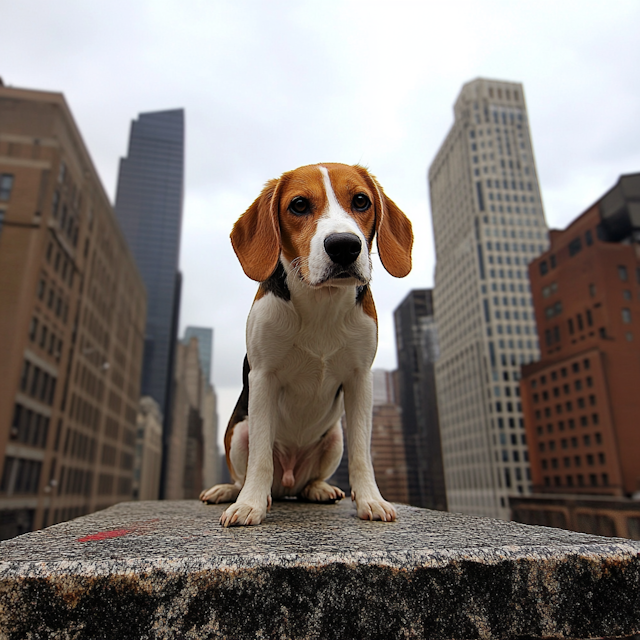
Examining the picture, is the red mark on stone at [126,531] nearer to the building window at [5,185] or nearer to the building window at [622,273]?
the building window at [5,185]

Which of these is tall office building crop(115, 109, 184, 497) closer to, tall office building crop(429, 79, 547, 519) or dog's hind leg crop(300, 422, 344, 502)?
tall office building crop(429, 79, 547, 519)

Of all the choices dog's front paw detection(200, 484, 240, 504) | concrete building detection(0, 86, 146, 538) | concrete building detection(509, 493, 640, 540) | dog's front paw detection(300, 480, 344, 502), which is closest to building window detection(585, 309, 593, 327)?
concrete building detection(509, 493, 640, 540)

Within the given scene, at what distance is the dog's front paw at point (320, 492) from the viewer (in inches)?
150

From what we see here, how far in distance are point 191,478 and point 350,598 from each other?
523 feet

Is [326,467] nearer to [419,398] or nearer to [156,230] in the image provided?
[419,398]

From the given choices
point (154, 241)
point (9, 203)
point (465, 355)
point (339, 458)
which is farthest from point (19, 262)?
point (154, 241)

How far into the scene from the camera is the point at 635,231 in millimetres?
62156

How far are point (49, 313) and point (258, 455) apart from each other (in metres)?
43.3

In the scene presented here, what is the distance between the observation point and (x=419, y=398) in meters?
110

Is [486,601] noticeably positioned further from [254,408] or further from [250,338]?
[250,338]

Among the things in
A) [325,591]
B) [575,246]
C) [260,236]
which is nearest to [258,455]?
[260,236]

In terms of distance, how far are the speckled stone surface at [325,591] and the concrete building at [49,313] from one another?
124 feet

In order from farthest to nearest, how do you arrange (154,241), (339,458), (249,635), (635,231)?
(154,241) < (635,231) < (339,458) < (249,635)

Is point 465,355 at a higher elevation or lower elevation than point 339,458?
higher
